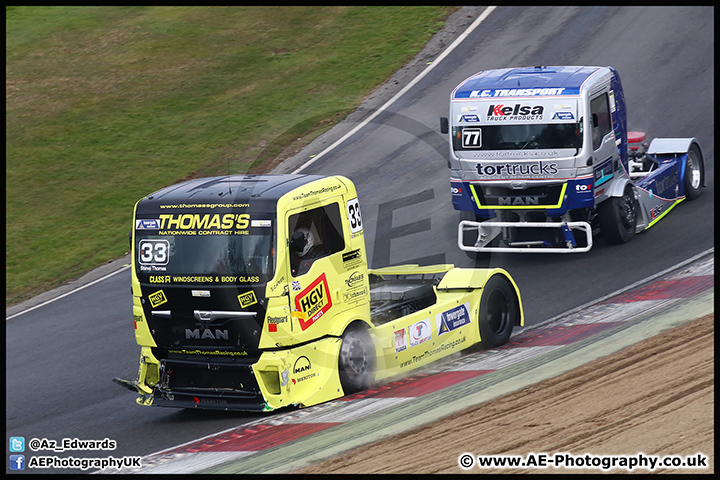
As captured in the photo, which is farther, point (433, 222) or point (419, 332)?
point (433, 222)

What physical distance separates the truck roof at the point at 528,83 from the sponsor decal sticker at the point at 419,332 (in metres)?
4.99

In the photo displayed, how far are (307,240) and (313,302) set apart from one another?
665mm

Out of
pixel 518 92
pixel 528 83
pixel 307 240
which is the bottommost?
pixel 307 240

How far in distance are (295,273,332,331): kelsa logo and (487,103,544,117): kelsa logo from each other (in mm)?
5683

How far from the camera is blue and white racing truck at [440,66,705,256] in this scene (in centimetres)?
1384

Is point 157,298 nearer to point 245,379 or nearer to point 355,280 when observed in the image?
point 245,379

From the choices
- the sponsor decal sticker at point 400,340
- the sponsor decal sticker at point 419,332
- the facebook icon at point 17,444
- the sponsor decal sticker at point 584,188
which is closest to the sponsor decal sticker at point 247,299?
the sponsor decal sticker at point 400,340

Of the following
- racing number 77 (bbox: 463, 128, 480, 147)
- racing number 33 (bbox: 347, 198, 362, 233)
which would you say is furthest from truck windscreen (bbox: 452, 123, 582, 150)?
racing number 33 (bbox: 347, 198, 362, 233)

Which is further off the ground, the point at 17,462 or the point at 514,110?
the point at 514,110

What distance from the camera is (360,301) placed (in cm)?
1009

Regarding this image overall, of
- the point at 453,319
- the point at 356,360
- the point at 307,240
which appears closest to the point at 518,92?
the point at 453,319

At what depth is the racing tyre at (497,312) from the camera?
36.8 feet

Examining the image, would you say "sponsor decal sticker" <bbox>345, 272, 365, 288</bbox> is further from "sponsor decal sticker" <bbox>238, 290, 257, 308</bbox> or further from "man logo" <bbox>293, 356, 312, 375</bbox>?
"sponsor decal sticker" <bbox>238, 290, 257, 308</bbox>

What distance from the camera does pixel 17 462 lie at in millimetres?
8859
